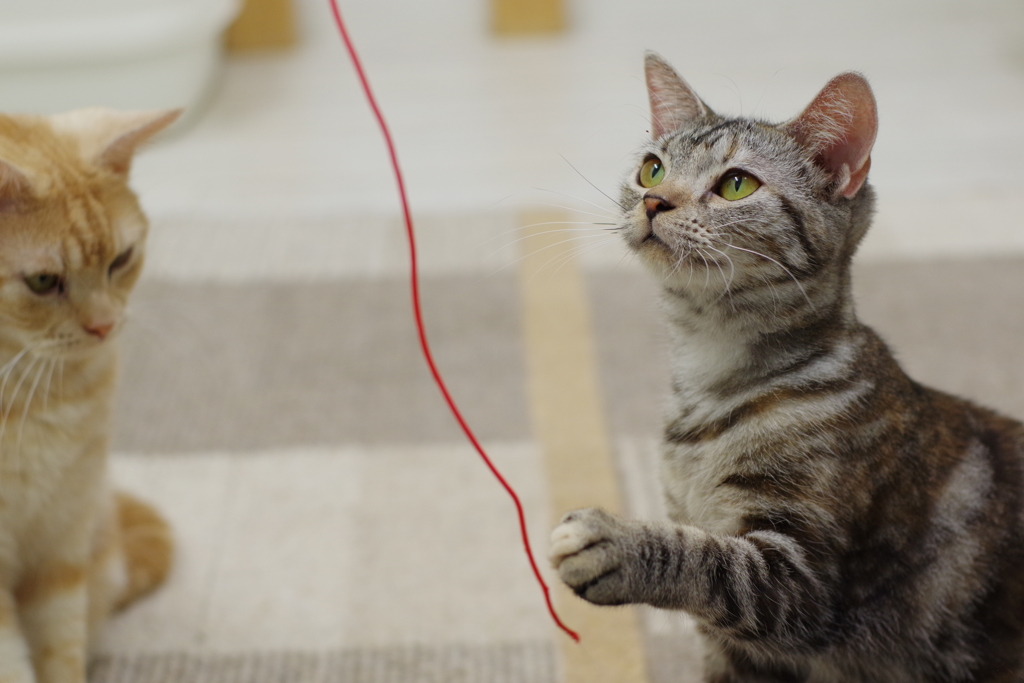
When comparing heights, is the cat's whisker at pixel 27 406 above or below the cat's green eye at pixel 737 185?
below

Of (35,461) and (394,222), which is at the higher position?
(35,461)

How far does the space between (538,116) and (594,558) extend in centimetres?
213

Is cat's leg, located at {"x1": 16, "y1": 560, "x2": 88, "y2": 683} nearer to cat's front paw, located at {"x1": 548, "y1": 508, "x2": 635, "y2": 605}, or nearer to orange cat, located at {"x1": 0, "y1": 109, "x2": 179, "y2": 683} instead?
orange cat, located at {"x1": 0, "y1": 109, "x2": 179, "y2": 683}

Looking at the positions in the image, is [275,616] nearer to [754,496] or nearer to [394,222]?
[754,496]

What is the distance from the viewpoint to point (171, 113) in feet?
4.06

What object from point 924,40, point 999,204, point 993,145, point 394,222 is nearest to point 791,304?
point 394,222

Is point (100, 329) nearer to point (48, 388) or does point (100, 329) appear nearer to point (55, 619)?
point (48, 388)

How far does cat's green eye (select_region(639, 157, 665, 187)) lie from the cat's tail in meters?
0.86

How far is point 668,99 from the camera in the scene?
1073mm

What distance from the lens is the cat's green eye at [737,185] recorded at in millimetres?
940

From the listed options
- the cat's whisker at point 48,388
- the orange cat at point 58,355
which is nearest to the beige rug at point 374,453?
the orange cat at point 58,355

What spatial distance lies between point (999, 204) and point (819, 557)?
5.53 feet

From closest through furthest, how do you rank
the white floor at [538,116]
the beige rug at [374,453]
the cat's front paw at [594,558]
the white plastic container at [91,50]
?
1. the cat's front paw at [594,558]
2. the beige rug at [374,453]
3. the white floor at [538,116]
4. the white plastic container at [91,50]

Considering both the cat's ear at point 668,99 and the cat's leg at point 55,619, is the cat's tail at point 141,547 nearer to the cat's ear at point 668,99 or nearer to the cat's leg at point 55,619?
the cat's leg at point 55,619
